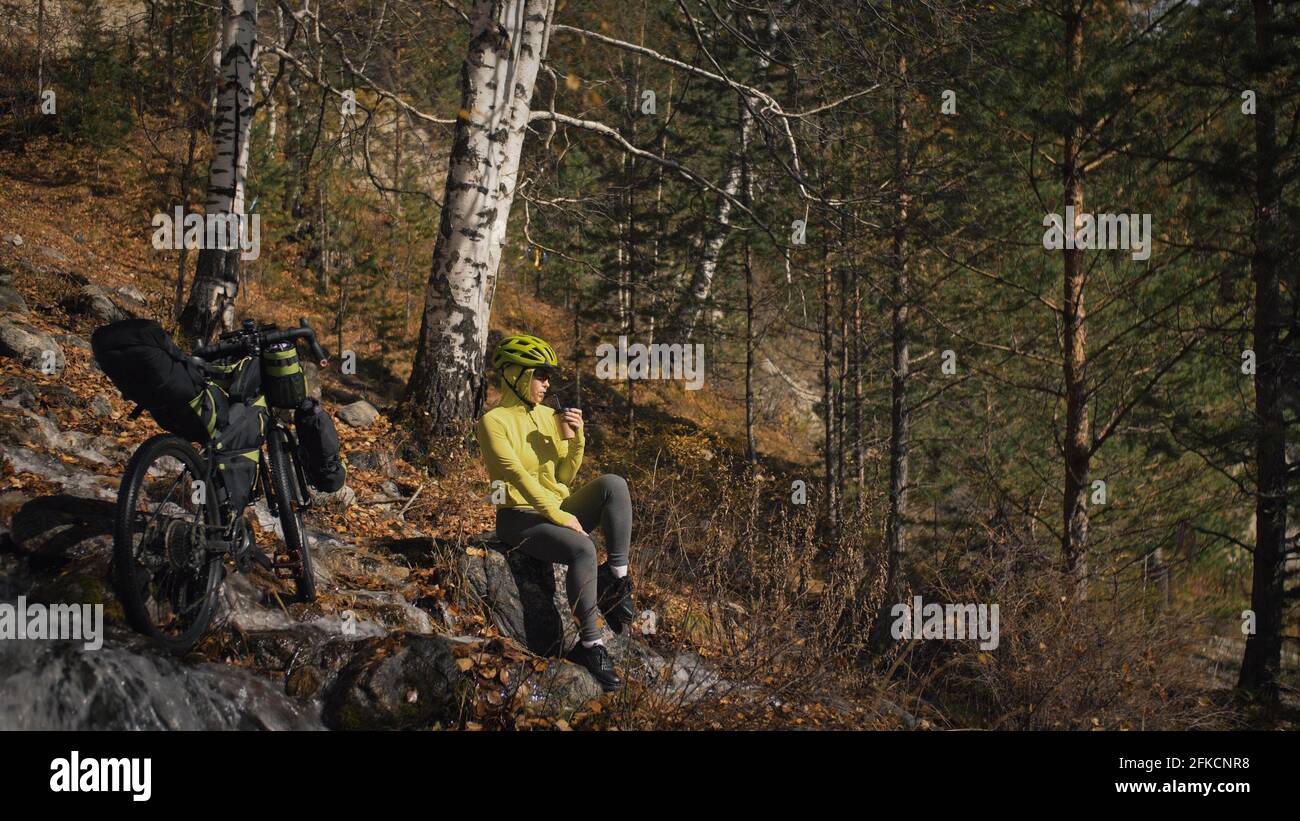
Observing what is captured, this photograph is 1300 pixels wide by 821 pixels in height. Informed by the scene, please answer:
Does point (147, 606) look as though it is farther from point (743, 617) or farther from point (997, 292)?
point (997, 292)

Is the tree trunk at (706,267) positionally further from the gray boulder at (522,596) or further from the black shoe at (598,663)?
the black shoe at (598,663)

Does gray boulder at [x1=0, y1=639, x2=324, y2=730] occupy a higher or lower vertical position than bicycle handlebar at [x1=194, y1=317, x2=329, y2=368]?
lower

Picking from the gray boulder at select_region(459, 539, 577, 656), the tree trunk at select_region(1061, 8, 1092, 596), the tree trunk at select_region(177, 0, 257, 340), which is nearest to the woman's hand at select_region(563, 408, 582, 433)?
the gray boulder at select_region(459, 539, 577, 656)

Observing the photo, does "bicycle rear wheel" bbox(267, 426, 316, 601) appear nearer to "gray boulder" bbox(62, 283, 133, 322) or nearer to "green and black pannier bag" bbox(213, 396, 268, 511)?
"green and black pannier bag" bbox(213, 396, 268, 511)

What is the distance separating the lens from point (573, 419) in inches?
216

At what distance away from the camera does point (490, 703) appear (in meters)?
4.22

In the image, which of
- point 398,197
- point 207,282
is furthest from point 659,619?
point 398,197

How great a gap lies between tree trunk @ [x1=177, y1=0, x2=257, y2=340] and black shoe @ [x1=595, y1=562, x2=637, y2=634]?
605cm

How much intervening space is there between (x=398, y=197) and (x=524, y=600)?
17.9 m

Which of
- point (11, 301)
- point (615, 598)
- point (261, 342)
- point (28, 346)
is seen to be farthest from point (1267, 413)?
point (11, 301)

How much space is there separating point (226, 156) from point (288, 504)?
6362 mm

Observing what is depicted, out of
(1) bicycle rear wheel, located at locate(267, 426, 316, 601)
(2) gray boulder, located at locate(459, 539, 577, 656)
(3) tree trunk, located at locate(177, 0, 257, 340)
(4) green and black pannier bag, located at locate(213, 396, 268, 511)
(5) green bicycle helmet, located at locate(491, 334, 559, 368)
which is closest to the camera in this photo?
(4) green and black pannier bag, located at locate(213, 396, 268, 511)

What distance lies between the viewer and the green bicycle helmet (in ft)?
17.9

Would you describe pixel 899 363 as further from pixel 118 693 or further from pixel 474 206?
pixel 118 693
